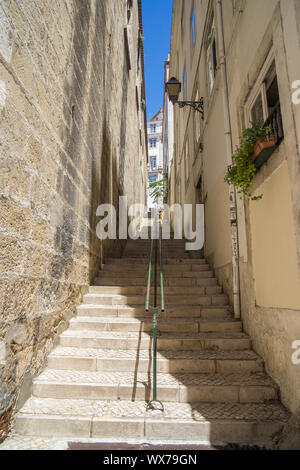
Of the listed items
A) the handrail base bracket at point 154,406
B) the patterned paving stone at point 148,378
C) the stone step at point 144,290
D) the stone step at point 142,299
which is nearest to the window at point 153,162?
the stone step at point 144,290

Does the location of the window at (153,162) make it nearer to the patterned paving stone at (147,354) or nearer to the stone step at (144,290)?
the stone step at (144,290)

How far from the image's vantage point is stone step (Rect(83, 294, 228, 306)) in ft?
14.3

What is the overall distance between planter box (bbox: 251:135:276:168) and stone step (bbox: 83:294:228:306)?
2.28m

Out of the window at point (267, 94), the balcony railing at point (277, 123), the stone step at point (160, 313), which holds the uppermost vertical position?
the window at point (267, 94)

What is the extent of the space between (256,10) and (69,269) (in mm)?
3901

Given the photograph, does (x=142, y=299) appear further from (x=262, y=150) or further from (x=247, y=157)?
(x=262, y=150)

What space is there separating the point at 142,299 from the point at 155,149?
33498 millimetres

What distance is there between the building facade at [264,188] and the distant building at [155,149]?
93.0 feet

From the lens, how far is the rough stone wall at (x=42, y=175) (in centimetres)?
217

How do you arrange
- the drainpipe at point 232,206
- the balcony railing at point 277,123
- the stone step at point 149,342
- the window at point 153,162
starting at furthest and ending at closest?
1. the window at point 153,162
2. the drainpipe at point 232,206
3. the stone step at point 149,342
4. the balcony railing at point 277,123

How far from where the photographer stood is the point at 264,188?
9.94 ft

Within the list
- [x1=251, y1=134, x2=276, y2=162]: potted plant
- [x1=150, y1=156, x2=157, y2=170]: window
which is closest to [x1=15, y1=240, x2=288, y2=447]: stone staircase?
[x1=251, y1=134, x2=276, y2=162]: potted plant

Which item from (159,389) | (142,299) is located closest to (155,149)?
(142,299)

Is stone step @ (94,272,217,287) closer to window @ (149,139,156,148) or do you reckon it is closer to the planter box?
the planter box
